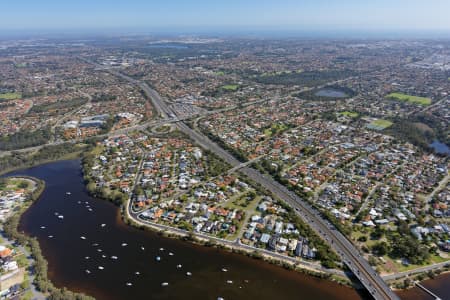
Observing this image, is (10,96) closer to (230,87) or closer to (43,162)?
(43,162)

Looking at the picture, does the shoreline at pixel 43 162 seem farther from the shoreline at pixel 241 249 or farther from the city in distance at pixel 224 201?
the shoreline at pixel 241 249

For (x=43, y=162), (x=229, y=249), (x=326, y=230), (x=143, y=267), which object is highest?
(x=43, y=162)

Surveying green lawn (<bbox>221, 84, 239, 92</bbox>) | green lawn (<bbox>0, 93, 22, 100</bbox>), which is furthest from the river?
green lawn (<bbox>0, 93, 22, 100</bbox>)

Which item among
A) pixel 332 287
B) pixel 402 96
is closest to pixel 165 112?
pixel 332 287

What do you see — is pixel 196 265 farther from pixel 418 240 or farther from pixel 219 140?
pixel 219 140

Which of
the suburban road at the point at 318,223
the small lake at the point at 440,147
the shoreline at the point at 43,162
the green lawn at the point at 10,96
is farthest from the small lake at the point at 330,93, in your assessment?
the green lawn at the point at 10,96

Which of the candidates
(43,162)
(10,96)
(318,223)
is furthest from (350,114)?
(10,96)
